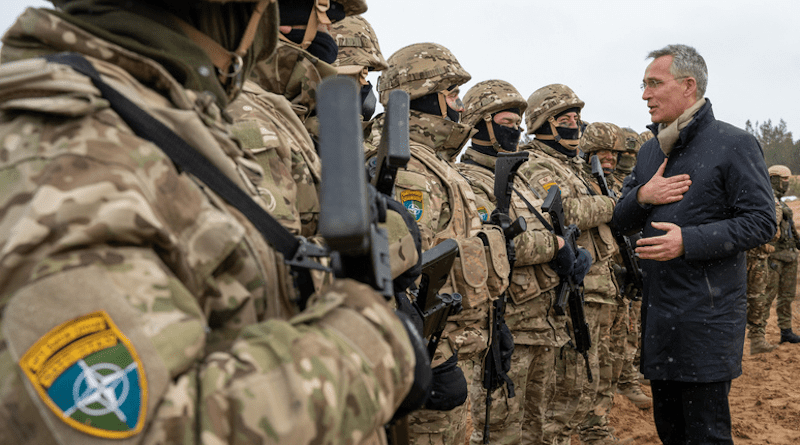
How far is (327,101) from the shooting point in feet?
3.17

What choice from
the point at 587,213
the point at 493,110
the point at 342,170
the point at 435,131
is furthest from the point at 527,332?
the point at 342,170

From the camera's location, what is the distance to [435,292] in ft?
9.19

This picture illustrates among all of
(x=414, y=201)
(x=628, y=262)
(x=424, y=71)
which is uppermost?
(x=424, y=71)

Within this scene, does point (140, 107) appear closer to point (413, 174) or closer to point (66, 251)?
point (66, 251)

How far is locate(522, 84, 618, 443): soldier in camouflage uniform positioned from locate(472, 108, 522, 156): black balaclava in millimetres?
527

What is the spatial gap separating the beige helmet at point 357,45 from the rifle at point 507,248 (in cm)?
121

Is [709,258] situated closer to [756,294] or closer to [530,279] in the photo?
[530,279]

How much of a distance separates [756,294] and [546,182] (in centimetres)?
588

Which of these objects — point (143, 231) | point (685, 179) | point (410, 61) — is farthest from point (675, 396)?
point (143, 231)

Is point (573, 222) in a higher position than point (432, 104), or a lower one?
lower

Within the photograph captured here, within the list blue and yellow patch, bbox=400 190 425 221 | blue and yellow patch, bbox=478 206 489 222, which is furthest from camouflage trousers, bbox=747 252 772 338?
blue and yellow patch, bbox=400 190 425 221

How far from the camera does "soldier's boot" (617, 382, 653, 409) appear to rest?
21.7ft

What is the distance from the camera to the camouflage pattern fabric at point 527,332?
440cm

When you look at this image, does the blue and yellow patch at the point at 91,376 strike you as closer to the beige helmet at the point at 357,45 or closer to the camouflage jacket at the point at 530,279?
the beige helmet at the point at 357,45
